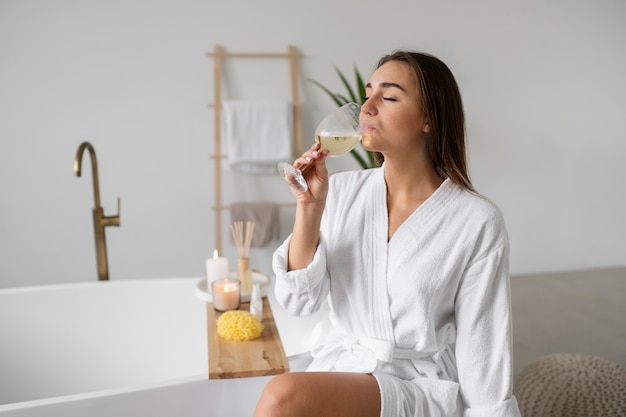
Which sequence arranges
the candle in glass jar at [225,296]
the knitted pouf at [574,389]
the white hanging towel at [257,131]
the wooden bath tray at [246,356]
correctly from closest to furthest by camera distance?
the wooden bath tray at [246,356] → the candle in glass jar at [225,296] → the knitted pouf at [574,389] → the white hanging towel at [257,131]

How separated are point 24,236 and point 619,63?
13.1ft

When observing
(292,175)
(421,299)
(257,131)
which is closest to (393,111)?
(292,175)

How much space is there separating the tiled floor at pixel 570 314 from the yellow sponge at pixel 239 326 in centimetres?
155

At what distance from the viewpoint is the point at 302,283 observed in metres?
1.38

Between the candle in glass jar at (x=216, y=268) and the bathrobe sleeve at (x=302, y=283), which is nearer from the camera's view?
the bathrobe sleeve at (x=302, y=283)

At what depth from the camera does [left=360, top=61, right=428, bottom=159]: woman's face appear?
133 cm

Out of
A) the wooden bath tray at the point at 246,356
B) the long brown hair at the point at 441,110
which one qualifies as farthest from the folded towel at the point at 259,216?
the long brown hair at the point at 441,110

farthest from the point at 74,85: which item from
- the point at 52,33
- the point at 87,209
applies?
the point at 87,209

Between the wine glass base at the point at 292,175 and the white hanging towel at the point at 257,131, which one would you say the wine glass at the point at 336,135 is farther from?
the white hanging towel at the point at 257,131

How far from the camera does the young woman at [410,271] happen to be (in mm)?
1316

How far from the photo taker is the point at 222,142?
3.48 metres

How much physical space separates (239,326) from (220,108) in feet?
6.51

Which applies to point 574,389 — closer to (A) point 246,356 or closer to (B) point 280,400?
(A) point 246,356

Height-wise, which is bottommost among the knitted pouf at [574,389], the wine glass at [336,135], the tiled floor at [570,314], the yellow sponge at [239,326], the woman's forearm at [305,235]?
the tiled floor at [570,314]
